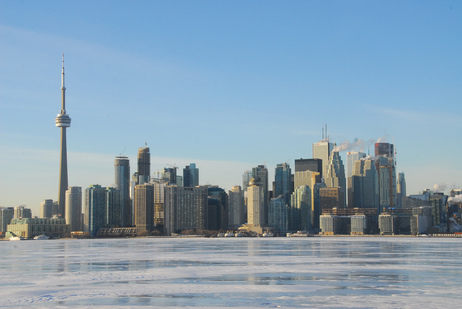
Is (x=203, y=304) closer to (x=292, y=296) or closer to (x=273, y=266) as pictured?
(x=292, y=296)

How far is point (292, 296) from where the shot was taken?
47.2 meters

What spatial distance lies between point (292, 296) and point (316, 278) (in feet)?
44.3

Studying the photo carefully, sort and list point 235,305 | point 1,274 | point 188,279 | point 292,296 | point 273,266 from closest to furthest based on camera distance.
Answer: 1. point 235,305
2. point 292,296
3. point 188,279
4. point 1,274
5. point 273,266

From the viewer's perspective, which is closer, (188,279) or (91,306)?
(91,306)

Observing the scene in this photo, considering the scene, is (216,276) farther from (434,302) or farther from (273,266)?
(434,302)

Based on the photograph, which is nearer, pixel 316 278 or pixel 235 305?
pixel 235 305

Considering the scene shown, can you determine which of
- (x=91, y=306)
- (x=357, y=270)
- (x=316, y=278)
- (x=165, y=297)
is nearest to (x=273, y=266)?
(x=357, y=270)

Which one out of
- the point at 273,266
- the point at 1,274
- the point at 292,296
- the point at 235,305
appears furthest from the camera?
the point at 273,266

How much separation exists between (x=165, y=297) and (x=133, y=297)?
249 cm

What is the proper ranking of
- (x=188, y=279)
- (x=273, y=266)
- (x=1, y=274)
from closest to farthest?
(x=188, y=279), (x=1, y=274), (x=273, y=266)

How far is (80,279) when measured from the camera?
61.0 meters

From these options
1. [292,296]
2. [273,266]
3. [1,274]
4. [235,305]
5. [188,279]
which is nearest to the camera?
[235,305]

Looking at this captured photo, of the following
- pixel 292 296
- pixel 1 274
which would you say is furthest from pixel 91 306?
pixel 1 274

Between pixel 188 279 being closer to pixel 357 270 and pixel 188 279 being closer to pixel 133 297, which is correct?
pixel 133 297
